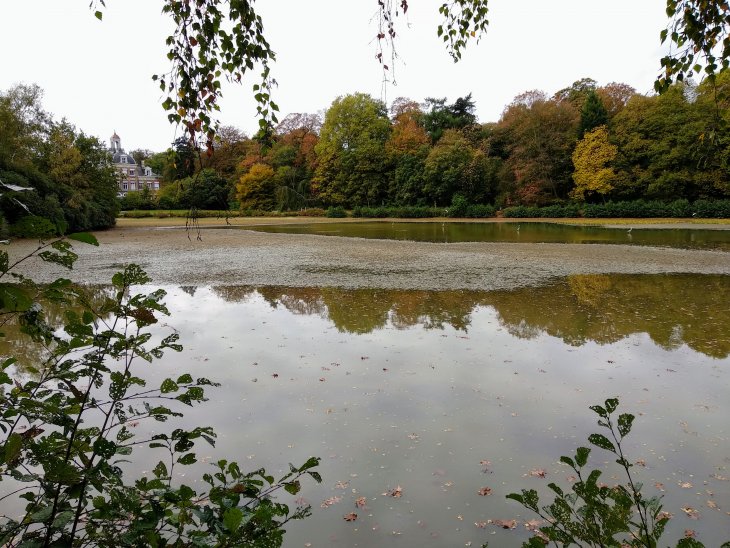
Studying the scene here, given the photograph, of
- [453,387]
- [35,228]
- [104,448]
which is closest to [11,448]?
[104,448]

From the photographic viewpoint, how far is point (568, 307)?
8812 mm

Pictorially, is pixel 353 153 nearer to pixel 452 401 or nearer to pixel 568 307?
pixel 568 307

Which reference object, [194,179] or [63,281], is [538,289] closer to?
[194,179]

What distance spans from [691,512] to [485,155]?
43528 millimetres

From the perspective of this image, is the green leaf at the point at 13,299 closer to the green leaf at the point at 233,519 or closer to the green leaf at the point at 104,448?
the green leaf at the point at 104,448

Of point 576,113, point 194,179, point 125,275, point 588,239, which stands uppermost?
point 576,113

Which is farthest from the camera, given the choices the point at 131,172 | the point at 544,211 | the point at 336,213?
the point at 131,172

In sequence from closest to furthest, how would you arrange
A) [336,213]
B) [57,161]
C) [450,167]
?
[57,161] → [450,167] → [336,213]

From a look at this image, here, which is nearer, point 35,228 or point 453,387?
point 35,228

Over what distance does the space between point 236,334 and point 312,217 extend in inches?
1627

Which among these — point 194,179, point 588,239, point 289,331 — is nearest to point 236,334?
point 289,331

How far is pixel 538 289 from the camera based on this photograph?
34.8ft

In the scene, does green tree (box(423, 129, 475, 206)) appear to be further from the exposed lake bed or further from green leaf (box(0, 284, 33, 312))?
green leaf (box(0, 284, 33, 312))

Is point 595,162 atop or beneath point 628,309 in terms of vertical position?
atop
